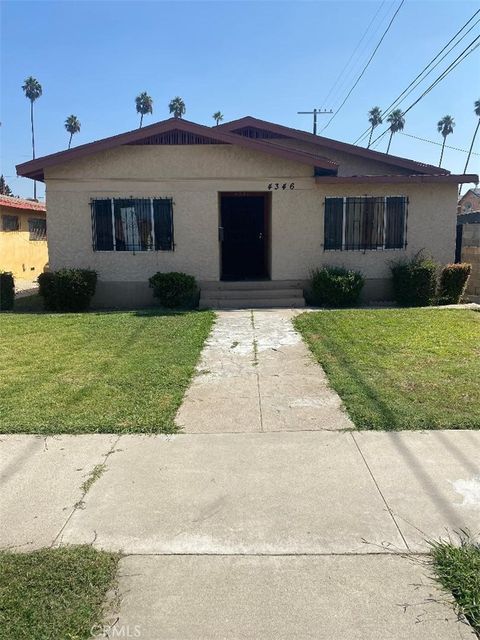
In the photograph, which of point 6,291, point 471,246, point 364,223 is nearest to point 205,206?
point 364,223

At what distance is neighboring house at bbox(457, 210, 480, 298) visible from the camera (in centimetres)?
1293

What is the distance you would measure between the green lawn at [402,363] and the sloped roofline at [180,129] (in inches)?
142

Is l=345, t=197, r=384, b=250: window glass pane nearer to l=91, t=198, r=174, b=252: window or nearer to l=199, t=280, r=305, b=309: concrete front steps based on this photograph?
l=199, t=280, r=305, b=309: concrete front steps

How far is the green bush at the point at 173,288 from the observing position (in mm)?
11297

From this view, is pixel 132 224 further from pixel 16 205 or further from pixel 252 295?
pixel 16 205

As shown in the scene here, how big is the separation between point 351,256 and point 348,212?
41.3 inches

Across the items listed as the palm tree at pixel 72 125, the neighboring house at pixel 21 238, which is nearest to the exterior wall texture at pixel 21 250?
the neighboring house at pixel 21 238

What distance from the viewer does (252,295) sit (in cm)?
1186

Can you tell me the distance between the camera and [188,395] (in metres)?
5.62

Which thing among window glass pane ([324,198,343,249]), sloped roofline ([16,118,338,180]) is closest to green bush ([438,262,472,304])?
window glass pane ([324,198,343,249])

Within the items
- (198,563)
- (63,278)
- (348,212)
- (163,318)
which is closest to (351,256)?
(348,212)

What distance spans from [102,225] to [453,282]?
8.34 m

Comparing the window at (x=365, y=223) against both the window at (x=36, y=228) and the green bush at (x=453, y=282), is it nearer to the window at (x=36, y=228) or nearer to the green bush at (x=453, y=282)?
the green bush at (x=453, y=282)

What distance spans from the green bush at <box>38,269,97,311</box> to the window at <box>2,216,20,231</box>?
1051cm
